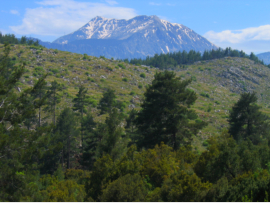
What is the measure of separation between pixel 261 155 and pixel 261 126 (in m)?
14.0

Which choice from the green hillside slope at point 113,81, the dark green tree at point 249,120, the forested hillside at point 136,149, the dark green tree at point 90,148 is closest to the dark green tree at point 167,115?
the forested hillside at point 136,149

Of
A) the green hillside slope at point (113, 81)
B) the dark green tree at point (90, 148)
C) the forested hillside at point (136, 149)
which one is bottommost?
the dark green tree at point (90, 148)

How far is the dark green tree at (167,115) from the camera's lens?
57.6 ft

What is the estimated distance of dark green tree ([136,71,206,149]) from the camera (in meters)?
17.6

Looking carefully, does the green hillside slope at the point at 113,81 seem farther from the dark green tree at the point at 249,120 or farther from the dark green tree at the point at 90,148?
the dark green tree at the point at 90,148

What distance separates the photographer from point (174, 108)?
1769cm

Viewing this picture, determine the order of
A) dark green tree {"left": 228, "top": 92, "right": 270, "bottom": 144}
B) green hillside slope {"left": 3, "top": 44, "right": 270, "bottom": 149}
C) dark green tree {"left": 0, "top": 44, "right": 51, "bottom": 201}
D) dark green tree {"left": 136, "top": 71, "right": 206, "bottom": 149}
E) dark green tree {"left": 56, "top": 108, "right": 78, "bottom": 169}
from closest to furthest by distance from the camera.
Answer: dark green tree {"left": 0, "top": 44, "right": 51, "bottom": 201} → dark green tree {"left": 136, "top": 71, "right": 206, "bottom": 149} → dark green tree {"left": 228, "top": 92, "right": 270, "bottom": 144} → dark green tree {"left": 56, "top": 108, "right": 78, "bottom": 169} → green hillside slope {"left": 3, "top": 44, "right": 270, "bottom": 149}

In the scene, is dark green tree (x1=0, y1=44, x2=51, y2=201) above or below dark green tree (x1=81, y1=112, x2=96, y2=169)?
above

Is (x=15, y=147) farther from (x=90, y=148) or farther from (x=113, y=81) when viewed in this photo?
(x=113, y=81)

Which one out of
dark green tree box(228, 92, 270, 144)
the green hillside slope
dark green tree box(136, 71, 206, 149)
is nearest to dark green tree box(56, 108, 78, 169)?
dark green tree box(136, 71, 206, 149)

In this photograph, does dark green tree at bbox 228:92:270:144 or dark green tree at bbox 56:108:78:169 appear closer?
dark green tree at bbox 228:92:270:144

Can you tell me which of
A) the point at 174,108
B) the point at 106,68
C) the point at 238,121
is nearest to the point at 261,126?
the point at 238,121

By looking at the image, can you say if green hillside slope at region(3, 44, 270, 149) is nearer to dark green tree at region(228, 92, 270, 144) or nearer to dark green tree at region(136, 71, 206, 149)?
dark green tree at region(228, 92, 270, 144)

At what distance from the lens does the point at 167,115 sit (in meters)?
17.9
